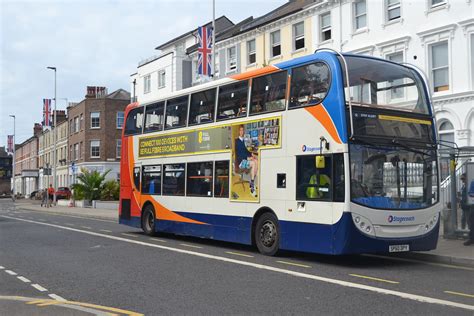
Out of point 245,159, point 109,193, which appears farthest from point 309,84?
point 109,193

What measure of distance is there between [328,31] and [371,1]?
322 centimetres

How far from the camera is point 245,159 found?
12.9 metres

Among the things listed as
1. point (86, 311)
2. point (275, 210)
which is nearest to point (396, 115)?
point (275, 210)

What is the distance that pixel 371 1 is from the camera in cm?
2777

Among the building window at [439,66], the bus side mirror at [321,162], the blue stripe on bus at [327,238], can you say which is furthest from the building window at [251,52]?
the bus side mirror at [321,162]

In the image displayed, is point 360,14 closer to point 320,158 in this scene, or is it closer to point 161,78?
point 320,158

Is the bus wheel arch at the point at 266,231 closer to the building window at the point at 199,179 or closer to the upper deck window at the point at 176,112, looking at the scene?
the building window at the point at 199,179

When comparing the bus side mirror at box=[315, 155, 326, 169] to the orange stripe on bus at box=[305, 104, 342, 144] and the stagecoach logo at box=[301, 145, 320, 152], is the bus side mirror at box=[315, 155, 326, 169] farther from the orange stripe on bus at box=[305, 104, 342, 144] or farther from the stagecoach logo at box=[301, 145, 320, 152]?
the orange stripe on bus at box=[305, 104, 342, 144]

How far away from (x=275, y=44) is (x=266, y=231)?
23025mm

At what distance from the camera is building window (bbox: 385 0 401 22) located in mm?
26734

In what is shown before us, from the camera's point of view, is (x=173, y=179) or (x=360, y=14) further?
(x=360, y=14)

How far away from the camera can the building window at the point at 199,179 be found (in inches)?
558

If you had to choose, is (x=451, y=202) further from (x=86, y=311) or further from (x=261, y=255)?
(x=86, y=311)

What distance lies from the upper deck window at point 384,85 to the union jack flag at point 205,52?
1498 centimetres
